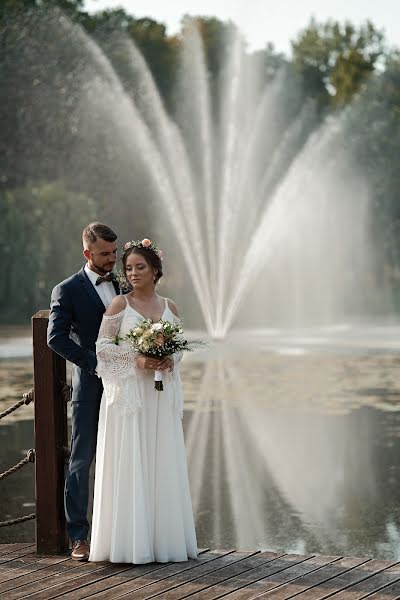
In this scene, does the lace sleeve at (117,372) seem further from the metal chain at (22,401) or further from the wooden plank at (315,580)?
the wooden plank at (315,580)

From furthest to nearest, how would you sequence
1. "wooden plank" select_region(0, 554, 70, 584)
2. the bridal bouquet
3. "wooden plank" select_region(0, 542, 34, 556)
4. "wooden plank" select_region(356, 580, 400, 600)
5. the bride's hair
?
"wooden plank" select_region(0, 542, 34, 556)
the bride's hair
the bridal bouquet
"wooden plank" select_region(0, 554, 70, 584)
"wooden plank" select_region(356, 580, 400, 600)

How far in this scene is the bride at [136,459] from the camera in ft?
17.7

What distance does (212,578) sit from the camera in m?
5.14

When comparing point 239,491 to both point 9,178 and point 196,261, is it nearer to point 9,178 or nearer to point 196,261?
point 196,261

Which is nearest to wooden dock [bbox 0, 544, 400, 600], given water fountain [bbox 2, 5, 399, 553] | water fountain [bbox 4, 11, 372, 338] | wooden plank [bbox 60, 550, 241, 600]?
wooden plank [bbox 60, 550, 241, 600]

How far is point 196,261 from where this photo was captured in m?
36.3

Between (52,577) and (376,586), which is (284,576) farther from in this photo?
(52,577)

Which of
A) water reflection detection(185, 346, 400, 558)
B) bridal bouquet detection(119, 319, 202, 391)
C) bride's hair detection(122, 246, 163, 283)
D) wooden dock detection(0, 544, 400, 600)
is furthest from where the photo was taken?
water reflection detection(185, 346, 400, 558)

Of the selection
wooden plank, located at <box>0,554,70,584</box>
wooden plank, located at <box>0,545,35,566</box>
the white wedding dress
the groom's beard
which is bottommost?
wooden plank, located at <box>0,554,70,584</box>

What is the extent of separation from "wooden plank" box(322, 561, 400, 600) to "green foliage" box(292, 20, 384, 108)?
142ft

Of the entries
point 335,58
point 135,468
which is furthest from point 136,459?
point 335,58

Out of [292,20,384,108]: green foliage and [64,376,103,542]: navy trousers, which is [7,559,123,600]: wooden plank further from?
[292,20,384,108]: green foliage

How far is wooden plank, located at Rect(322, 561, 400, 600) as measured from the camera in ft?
15.7

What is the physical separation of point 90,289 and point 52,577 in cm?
144
